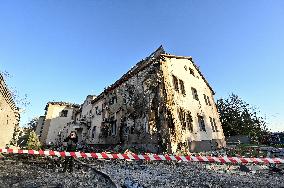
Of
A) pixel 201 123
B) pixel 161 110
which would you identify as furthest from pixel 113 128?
pixel 201 123

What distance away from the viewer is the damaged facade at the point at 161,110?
49.1 ft

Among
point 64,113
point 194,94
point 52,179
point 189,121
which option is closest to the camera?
point 52,179

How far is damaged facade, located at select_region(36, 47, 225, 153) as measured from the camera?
15.0 metres

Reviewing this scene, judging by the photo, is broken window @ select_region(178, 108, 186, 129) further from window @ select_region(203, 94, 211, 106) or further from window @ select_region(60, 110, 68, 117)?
window @ select_region(60, 110, 68, 117)

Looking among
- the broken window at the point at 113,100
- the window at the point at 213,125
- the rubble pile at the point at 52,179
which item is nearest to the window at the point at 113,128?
the broken window at the point at 113,100

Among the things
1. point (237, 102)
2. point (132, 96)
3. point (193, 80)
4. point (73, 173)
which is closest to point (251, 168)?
point (73, 173)

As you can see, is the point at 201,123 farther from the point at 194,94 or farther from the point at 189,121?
the point at 194,94

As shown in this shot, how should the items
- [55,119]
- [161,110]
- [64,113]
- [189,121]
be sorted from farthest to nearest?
[64,113], [55,119], [189,121], [161,110]

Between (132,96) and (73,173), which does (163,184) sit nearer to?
(73,173)

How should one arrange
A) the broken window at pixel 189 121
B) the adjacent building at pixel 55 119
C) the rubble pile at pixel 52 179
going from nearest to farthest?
the rubble pile at pixel 52 179, the broken window at pixel 189 121, the adjacent building at pixel 55 119

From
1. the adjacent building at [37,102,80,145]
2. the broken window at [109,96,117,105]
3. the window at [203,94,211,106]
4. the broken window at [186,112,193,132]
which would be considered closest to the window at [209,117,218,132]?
the window at [203,94,211,106]

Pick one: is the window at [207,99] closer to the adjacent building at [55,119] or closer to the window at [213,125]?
the window at [213,125]

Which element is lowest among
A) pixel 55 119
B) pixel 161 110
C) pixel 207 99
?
pixel 161 110

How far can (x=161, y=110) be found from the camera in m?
15.1
